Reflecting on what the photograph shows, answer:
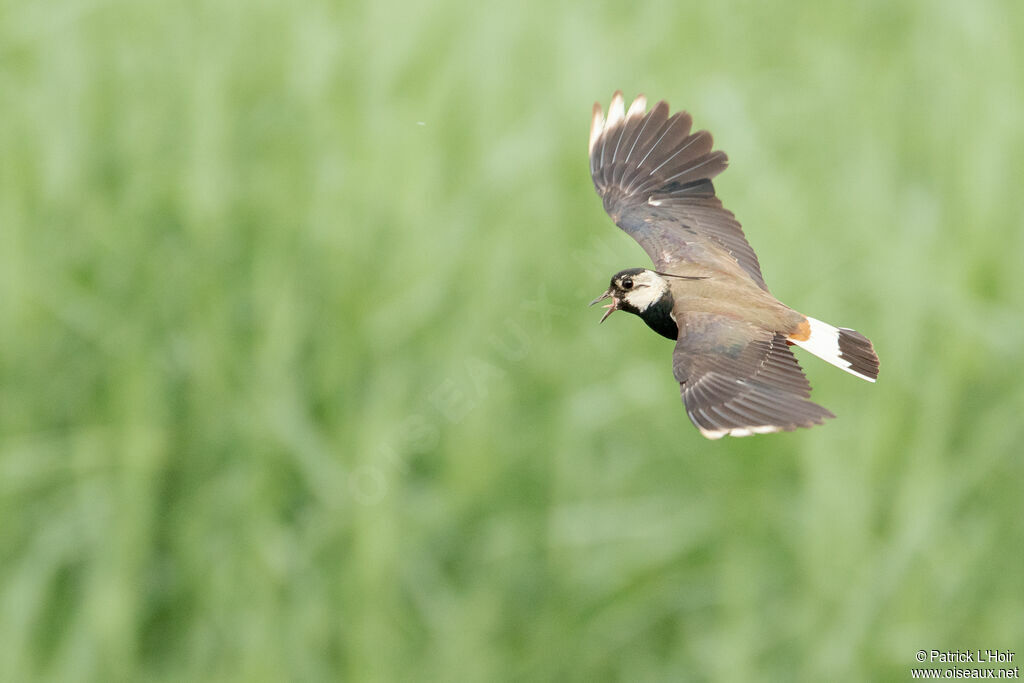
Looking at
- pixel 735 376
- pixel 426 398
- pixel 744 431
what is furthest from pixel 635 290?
pixel 426 398

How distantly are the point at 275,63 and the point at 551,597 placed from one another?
74.1 inches

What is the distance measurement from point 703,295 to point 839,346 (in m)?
0.12

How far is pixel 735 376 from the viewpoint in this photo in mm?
905

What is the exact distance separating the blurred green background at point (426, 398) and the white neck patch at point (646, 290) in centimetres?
212

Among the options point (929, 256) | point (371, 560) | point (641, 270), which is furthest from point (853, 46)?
point (641, 270)

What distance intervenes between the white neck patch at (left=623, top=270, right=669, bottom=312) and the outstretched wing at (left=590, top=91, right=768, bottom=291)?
90 millimetres

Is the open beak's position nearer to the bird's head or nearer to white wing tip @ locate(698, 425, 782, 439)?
the bird's head

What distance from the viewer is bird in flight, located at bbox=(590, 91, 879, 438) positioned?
882 mm

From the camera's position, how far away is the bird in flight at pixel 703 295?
88 cm

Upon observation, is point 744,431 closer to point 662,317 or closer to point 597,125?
point 662,317

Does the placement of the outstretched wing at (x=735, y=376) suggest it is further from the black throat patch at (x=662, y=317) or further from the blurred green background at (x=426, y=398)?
the blurred green background at (x=426, y=398)

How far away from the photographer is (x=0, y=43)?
3.95 meters

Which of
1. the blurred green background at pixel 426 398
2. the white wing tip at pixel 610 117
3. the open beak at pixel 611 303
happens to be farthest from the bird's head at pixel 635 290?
the blurred green background at pixel 426 398

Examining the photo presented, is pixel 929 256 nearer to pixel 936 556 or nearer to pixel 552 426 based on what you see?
pixel 936 556
